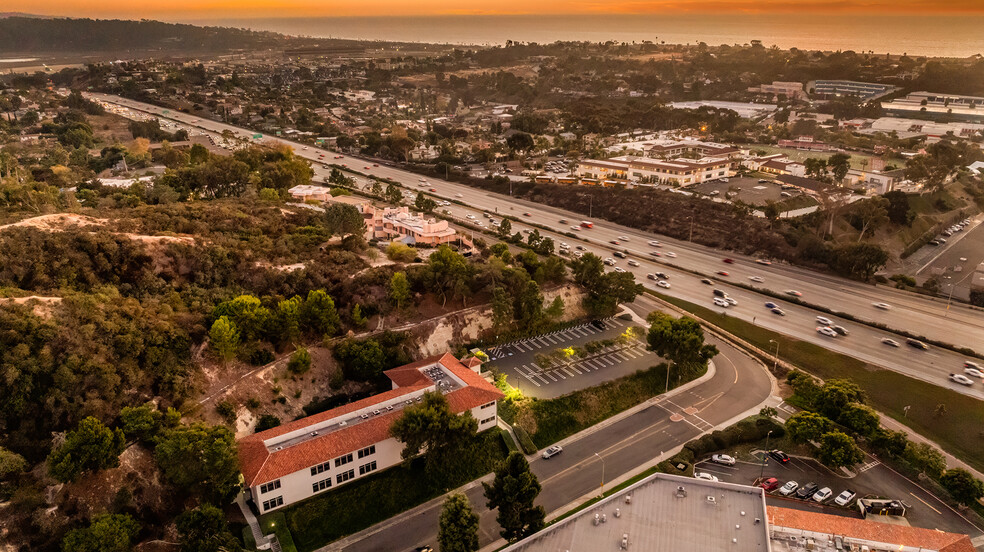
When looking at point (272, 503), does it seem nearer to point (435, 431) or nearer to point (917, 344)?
point (435, 431)

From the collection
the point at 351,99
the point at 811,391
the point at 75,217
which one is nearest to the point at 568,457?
the point at 811,391

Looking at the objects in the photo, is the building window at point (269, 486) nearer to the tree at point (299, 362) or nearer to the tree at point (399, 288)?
the tree at point (299, 362)

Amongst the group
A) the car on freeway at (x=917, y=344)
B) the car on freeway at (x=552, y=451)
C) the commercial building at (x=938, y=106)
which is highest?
the commercial building at (x=938, y=106)

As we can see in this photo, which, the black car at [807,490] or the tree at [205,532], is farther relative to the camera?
the black car at [807,490]

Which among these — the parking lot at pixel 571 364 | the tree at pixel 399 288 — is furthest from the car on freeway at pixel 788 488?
the tree at pixel 399 288

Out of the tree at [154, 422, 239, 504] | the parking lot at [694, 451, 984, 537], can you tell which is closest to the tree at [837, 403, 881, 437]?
the parking lot at [694, 451, 984, 537]

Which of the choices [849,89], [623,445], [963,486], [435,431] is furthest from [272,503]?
[849,89]

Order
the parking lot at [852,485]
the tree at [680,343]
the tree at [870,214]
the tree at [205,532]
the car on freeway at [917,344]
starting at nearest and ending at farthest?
the tree at [205,532] < the parking lot at [852,485] < the tree at [680,343] < the car on freeway at [917,344] < the tree at [870,214]
